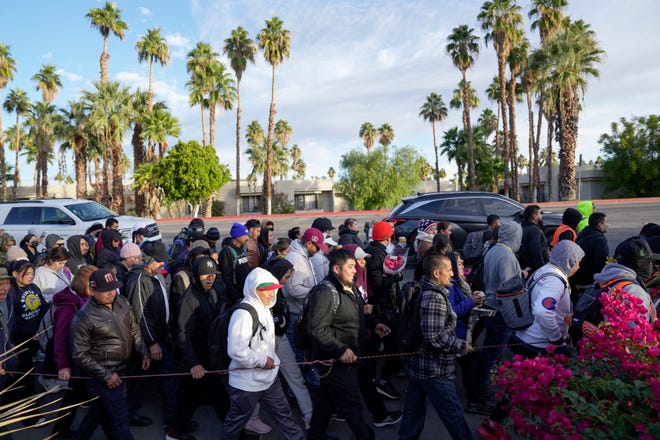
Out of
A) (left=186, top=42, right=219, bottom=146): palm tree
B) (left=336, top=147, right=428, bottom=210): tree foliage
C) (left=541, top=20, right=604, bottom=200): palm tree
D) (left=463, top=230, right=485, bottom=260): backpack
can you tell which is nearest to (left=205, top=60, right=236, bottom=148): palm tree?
(left=186, top=42, right=219, bottom=146): palm tree

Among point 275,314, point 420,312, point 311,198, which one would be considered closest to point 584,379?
point 420,312

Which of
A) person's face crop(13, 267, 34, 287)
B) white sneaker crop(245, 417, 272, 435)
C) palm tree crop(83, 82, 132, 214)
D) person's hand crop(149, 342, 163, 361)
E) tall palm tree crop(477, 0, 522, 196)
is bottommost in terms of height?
white sneaker crop(245, 417, 272, 435)

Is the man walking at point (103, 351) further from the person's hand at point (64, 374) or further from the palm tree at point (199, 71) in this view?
the palm tree at point (199, 71)

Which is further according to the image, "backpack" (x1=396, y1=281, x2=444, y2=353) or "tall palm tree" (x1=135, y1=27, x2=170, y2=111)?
"tall palm tree" (x1=135, y1=27, x2=170, y2=111)

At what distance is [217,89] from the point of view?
4409 cm

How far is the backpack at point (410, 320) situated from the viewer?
3654 millimetres

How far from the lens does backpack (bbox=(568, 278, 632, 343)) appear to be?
12.4 feet

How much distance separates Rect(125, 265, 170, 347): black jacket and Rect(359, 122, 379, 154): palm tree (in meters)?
60.8

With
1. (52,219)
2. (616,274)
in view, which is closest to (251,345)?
(616,274)

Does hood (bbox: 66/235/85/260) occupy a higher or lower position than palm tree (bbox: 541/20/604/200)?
lower

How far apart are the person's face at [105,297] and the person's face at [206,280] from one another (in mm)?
751

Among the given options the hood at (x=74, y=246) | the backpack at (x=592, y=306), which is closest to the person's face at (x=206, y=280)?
the backpack at (x=592, y=306)

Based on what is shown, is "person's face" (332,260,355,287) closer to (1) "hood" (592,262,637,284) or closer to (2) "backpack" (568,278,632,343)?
(2) "backpack" (568,278,632,343)

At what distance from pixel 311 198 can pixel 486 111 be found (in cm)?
2383
